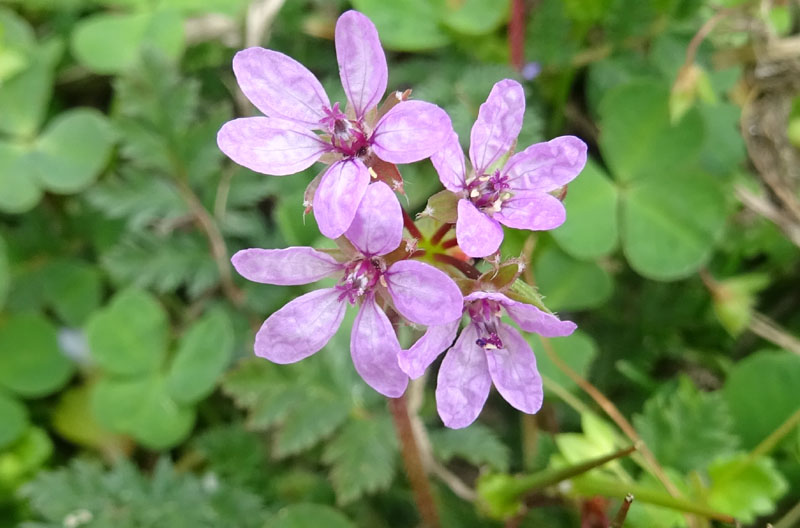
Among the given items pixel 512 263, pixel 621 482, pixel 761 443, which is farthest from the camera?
pixel 761 443

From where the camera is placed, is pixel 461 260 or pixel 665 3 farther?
pixel 665 3

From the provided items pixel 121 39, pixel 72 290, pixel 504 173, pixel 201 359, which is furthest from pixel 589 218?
pixel 72 290

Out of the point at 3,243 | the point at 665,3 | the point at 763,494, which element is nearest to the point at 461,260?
the point at 763,494

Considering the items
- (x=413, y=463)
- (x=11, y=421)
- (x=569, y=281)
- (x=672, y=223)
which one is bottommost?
(x=11, y=421)

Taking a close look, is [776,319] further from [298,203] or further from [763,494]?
[298,203]

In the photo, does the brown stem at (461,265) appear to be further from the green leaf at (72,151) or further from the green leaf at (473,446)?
the green leaf at (72,151)

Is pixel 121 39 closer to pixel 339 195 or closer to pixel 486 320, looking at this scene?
pixel 339 195
